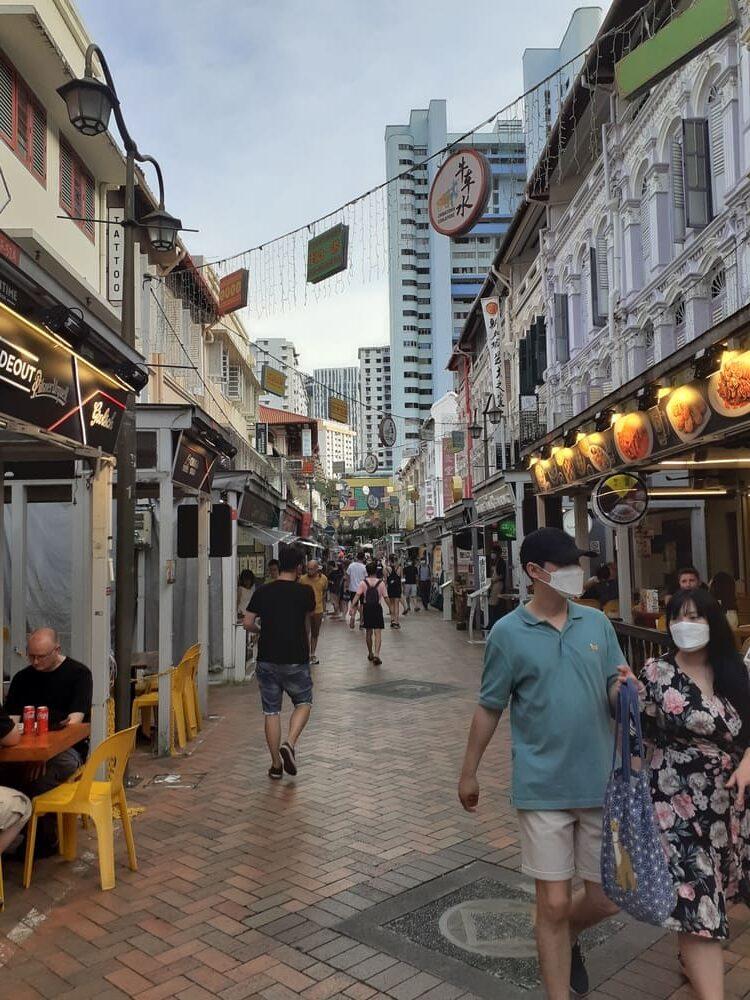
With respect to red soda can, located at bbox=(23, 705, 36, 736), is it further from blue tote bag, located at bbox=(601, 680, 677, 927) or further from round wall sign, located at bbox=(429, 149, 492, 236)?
round wall sign, located at bbox=(429, 149, 492, 236)

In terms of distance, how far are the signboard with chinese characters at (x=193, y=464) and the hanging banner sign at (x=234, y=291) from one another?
5453 mm

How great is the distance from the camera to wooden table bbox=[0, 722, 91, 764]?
4.77 metres

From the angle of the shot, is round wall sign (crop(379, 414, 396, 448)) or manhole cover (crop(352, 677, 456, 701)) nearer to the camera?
manhole cover (crop(352, 677, 456, 701))

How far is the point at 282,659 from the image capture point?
685 cm

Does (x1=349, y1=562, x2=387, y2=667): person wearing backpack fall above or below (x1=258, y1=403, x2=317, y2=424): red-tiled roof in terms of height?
below

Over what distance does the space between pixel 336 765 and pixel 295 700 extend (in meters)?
0.82

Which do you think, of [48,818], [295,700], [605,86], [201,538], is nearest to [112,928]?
[48,818]

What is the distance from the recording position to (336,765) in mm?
7336

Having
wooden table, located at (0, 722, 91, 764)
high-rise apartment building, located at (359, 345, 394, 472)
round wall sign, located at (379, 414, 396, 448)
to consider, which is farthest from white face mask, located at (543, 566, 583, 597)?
high-rise apartment building, located at (359, 345, 394, 472)

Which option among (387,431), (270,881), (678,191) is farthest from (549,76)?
(387,431)

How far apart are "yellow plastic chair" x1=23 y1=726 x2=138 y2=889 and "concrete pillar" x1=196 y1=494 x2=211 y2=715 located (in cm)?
425

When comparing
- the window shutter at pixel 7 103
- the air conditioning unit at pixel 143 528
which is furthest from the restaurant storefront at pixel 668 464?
the window shutter at pixel 7 103

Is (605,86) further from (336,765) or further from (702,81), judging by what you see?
(336,765)

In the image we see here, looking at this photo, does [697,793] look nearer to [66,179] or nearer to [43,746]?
[43,746]
